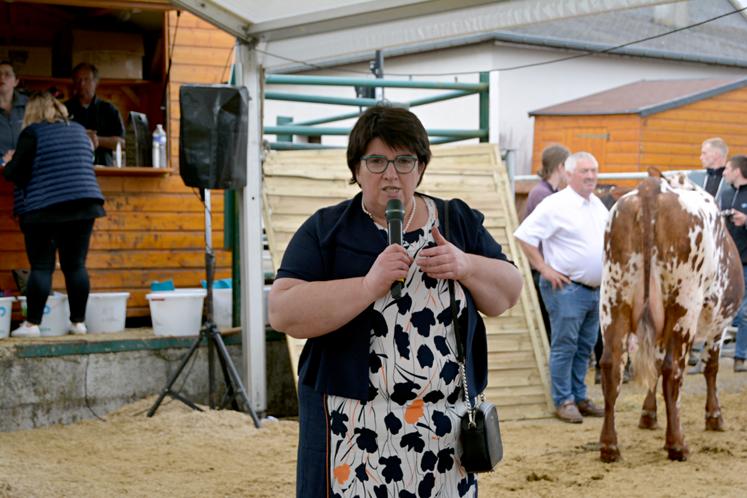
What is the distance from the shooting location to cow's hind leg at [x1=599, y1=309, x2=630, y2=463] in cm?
603

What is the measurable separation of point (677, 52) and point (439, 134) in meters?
18.3

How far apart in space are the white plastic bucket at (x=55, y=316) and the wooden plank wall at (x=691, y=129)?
14.2 meters

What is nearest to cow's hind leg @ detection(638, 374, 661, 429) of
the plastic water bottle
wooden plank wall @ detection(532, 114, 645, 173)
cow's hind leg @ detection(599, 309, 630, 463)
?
cow's hind leg @ detection(599, 309, 630, 463)

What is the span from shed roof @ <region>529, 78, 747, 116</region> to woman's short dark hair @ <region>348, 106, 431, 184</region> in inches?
703

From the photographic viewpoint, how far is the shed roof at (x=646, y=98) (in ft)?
66.1

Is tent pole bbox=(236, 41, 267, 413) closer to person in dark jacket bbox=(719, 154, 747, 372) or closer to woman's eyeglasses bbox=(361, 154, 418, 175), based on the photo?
person in dark jacket bbox=(719, 154, 747, 372)

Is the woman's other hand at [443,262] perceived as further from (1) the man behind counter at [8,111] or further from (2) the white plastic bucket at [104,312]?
(1) the man behind counter at [8,111]

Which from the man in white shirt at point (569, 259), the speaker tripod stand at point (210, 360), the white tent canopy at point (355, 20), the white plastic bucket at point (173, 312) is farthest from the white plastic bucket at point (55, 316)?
the man in white shirt at point (569, 259)

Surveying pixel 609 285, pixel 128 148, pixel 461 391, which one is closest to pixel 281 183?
pixel 128 148

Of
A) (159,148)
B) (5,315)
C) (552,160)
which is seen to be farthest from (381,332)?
(159,148)

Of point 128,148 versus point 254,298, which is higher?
point 128,148

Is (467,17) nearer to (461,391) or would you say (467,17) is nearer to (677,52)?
(461,391)

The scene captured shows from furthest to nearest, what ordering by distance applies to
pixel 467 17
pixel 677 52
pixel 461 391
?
pixel 677 52
pixel 467 17
pixel 461 391

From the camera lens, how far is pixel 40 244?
24.9ft
